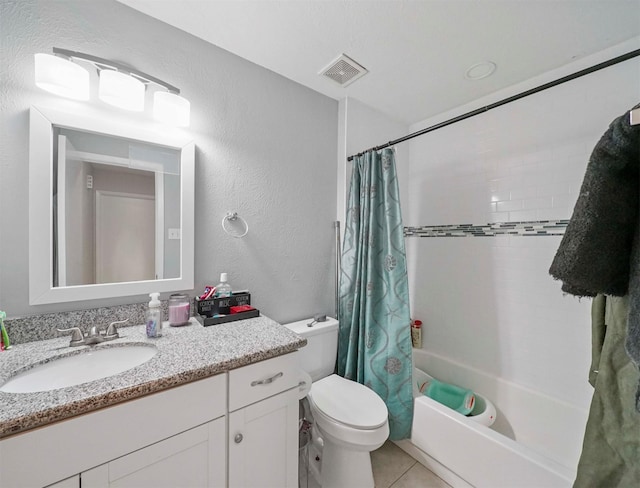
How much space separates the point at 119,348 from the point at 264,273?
0.78 metres

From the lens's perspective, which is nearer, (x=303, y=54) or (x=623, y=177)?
(x=623, y=177)

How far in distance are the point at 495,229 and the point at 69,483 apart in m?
2.36

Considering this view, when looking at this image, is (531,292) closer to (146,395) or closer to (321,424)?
(321,424)

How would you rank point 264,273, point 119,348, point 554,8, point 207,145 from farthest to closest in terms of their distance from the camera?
point 264,273, point 207,145, point 554,8, point 119,348

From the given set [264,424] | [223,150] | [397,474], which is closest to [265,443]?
[264,424]

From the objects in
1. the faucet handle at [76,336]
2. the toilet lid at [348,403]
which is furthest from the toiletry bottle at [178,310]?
the toilet lid at [348,403]

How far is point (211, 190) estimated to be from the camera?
1416 mm

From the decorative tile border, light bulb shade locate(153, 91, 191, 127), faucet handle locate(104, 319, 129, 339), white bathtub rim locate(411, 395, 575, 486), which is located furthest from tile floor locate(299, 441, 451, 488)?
light bulb shade locate(153, 91, 191, 127)

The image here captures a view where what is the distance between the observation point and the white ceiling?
1.18 m

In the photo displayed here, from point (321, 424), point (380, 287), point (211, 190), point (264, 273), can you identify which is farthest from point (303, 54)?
point (321, 424)

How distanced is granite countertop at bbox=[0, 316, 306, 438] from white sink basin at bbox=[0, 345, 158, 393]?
0.02m

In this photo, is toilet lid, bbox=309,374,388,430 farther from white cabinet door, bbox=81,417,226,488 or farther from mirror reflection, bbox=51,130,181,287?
mirror reflection, bbox=51,130,181,287

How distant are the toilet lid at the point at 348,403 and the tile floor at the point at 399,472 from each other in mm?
476

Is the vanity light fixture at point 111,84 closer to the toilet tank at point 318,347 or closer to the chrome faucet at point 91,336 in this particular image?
the chrome faucet at point 91,336
